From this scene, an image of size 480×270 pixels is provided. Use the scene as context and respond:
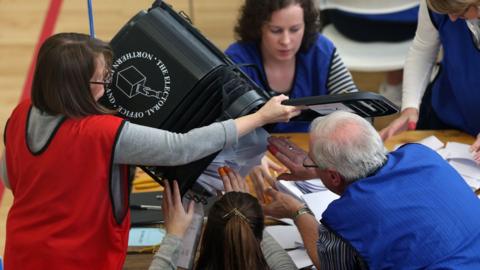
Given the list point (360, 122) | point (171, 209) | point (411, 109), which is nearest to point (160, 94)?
point (171, 209)

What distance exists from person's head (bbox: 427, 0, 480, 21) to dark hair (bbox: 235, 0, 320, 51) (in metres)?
0.55

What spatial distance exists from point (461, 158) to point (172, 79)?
105 cm

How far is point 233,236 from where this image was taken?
5.21 feet

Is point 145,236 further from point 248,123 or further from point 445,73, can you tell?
point 445,73

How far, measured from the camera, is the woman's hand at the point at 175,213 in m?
1.81

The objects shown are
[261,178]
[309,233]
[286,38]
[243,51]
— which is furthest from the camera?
[243,51]

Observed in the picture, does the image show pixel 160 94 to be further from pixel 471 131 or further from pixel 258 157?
pixel 471 131

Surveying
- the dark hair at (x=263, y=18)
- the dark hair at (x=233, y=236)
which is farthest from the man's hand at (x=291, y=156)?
the dark hair at (x=263, y=18)

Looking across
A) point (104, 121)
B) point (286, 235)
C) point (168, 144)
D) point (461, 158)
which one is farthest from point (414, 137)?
point (104, 121)

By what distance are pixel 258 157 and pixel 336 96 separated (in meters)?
0.39

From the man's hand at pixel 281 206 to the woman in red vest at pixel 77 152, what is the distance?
0.95 feet

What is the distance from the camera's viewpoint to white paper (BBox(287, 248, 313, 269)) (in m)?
1.87

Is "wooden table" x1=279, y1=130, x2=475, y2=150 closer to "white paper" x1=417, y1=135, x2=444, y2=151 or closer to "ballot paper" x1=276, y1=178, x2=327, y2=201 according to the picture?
"white paper" x1=417, y1=135, x2=444, y2=151

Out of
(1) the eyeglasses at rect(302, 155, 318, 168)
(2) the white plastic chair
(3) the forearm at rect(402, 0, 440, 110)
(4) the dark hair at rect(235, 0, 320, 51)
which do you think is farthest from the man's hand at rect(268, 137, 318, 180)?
(2) the white plastic chair
